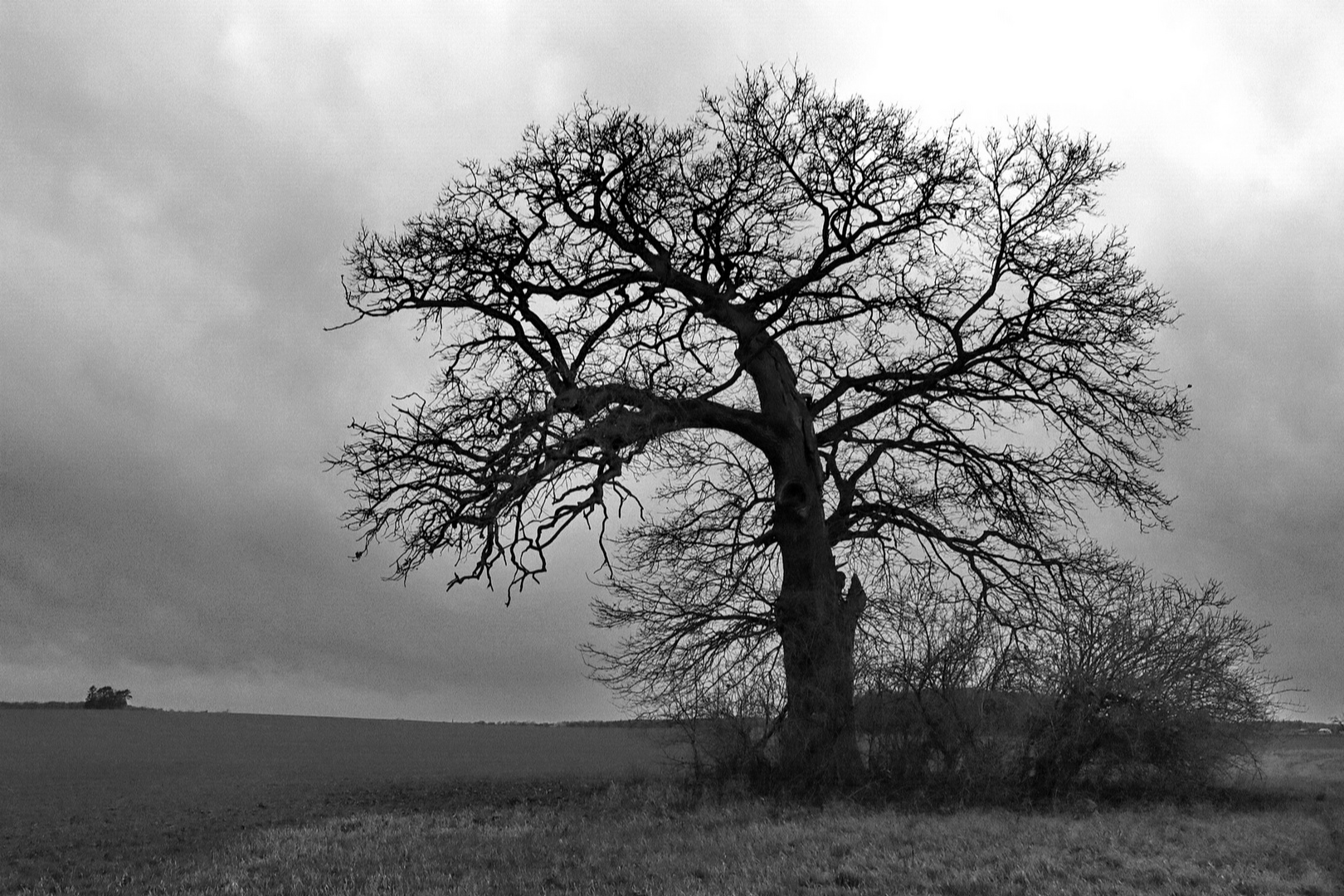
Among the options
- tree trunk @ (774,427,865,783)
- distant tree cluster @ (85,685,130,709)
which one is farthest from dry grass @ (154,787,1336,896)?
distant tree cluster @ (85,685,130,709)

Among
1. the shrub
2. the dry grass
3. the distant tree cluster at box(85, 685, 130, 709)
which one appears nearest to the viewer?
the dry grass

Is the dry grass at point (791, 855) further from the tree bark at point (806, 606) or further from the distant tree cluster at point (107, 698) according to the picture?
the distant tree cluster at point (107, 698)

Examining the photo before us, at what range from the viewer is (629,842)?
1277 cm

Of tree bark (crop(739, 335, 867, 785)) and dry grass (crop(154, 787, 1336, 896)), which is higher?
tree bark (crop(739, 335, 867, 785))

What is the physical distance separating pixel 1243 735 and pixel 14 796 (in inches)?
1054

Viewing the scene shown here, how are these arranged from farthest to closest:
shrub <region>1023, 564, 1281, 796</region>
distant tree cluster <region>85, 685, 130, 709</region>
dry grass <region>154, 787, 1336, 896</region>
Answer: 1. distant tree cluster <region>85, 685, 130, 709</region>
2. shrub <region>1023, 564, 1281, 796</region>
3. dry grass <region>154, 787, 1336, 896</region>

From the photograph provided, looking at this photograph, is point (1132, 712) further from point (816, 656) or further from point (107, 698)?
point (107, 698)

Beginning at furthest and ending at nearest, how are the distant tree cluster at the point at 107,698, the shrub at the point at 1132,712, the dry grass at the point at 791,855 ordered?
1. the distant tree cluster at the point at 107,698
2. the shrub at the point at 1132,712
3. the dry grass at the point at 791,855

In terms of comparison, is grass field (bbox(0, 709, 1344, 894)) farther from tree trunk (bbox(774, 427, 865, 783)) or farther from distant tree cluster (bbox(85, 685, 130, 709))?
distant tree cluster (bbox(85, 685, 130, 709))

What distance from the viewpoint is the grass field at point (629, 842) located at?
10320 millimetres

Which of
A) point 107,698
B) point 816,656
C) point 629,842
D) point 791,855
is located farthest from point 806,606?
point 107,698

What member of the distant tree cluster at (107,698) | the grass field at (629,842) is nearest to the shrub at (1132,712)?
the grass field at (629,842)

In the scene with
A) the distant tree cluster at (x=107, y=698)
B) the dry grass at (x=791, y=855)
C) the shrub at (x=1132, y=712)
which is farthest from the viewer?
the distant tree cluster at (x=107, y=698)

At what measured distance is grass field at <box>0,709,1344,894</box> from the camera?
33.9 feet
